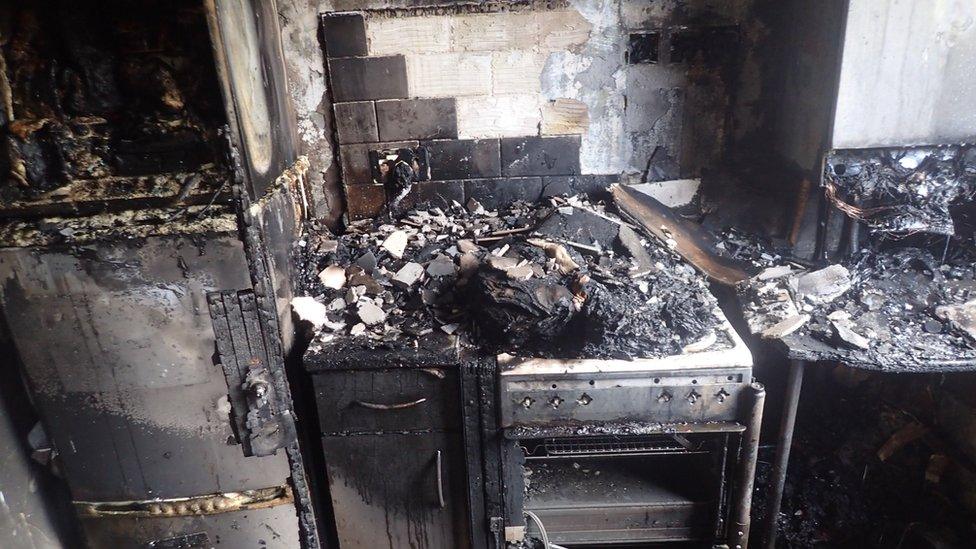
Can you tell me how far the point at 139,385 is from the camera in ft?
7.17

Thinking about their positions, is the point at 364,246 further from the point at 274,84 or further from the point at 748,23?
the point at 748,23

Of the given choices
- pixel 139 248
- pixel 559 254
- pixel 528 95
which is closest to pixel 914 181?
pixel 559 254

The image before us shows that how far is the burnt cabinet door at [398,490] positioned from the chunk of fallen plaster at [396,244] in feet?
2.76

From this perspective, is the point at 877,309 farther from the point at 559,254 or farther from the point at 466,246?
the point at 466,246

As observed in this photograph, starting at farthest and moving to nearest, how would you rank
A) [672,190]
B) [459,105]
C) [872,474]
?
[672,190] < [459,105] < [872,474]

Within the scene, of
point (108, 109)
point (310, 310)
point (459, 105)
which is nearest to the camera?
point (108, 109)

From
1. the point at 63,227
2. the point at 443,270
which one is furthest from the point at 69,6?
the point at 443,270

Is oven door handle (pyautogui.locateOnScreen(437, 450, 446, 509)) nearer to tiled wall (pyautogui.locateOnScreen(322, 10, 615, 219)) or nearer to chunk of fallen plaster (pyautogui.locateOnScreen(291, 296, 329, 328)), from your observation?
chunk of fallen plaster (pyautogui.locateOnScreen(291, 296, 329, 328))

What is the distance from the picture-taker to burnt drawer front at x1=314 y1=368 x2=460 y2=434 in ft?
7.61

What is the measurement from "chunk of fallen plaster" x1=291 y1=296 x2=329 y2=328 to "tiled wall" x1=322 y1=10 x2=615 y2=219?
2.75 ft

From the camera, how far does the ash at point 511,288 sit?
229 centimetres

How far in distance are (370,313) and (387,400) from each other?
1.23 feet

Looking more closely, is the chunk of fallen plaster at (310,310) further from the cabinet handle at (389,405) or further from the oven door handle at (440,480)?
the oven door handle at (440,480)

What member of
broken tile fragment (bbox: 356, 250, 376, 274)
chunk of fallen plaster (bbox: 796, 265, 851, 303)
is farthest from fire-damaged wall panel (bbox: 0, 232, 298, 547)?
chunk of fallen plaster (bbox: 796, 265, 851, 303)
